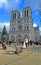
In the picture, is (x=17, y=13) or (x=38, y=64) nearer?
(x=38, y=64)

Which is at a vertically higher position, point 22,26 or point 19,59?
point 22,26

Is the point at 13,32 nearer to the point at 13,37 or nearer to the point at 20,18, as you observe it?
the point at 13,37

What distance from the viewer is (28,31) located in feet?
293

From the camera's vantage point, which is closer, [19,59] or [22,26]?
[19,59]

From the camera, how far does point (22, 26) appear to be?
94.1 metres

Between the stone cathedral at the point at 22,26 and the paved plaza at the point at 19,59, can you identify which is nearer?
the paved plaza at the point at 19,59

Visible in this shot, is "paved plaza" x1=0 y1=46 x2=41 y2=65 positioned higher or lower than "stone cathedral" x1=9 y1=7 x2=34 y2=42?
lower

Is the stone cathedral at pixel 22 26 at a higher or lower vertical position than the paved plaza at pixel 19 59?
higher

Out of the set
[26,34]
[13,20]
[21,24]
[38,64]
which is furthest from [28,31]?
[38,64]

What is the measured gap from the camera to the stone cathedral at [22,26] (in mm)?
90250

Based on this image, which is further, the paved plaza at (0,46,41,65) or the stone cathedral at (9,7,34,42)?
the stone cathedral at (9,7,34,42)

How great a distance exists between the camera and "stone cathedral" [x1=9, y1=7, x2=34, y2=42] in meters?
90.2

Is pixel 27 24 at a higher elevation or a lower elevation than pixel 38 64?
higher

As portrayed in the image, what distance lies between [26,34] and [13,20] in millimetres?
14745
